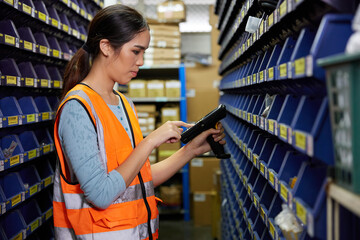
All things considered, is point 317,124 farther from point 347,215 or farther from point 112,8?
point 112,8

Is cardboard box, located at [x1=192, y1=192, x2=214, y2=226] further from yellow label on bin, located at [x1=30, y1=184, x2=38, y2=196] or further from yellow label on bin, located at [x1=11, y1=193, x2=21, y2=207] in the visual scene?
yellow label on bin, located at [x1=11, y1=193, x2=21, y2=207]

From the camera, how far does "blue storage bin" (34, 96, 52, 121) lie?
3187mm

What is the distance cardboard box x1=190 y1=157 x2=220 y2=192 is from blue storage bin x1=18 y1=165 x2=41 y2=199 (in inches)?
107

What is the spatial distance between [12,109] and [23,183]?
610 millimetres

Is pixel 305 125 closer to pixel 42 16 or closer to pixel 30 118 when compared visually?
pixel 30 118

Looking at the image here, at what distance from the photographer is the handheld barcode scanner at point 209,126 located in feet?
6.32

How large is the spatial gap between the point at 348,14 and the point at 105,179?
3.38ft

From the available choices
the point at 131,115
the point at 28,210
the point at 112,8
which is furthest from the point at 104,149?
the point at 28,210

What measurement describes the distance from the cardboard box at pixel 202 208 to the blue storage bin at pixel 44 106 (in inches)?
110

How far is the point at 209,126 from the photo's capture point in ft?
6.47

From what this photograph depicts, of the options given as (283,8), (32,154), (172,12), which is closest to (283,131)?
(283,8)

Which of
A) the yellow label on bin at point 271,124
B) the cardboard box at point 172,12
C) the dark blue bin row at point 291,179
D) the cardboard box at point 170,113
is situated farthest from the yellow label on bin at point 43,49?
the cardboard box at point 172,12

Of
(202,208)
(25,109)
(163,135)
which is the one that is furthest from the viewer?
(202,208)

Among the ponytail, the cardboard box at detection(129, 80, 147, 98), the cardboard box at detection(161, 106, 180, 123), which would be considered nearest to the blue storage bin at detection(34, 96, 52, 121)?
the ponytail
